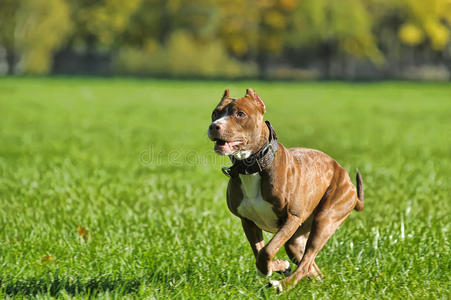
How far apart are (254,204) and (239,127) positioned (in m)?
0.43

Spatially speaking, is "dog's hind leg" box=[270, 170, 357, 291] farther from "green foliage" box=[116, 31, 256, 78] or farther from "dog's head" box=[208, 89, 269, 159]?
"green foliage" box=[116, 31, 256, 78]

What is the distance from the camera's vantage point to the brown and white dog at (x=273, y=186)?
3.12m

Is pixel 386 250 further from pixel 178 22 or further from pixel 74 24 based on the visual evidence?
pixel 74 24

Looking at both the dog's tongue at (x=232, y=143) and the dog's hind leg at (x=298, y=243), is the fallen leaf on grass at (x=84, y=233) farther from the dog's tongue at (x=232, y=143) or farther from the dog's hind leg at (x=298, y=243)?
the dog's tongue at (x=232, y=143)

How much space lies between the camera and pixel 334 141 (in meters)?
11.6

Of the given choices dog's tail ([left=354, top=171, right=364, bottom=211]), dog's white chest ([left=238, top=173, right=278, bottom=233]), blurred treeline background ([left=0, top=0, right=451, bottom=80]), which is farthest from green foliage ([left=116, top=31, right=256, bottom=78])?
dog's white chest ([left=238, top=173, right=278, bottom=233])

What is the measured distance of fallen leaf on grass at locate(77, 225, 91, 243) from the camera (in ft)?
16.0

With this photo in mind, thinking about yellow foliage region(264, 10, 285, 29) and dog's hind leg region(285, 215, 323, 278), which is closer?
dog's hind leg region(285, 215, 323, 278)

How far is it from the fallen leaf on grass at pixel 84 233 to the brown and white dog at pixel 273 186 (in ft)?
5.81

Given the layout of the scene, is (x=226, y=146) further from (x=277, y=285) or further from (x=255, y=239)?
(x=277, y=285)

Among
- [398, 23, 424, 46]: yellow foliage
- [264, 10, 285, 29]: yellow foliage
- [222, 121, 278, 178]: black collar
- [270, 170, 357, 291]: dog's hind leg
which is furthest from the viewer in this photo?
[398, 23, 424, 46]: yellow foliage

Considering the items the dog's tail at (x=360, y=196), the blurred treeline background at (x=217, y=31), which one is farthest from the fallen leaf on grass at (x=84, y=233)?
the blurred treeline background at (x=217, y=31)

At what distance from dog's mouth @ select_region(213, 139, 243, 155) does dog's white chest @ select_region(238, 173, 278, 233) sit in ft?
0.78

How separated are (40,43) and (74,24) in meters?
4.17
